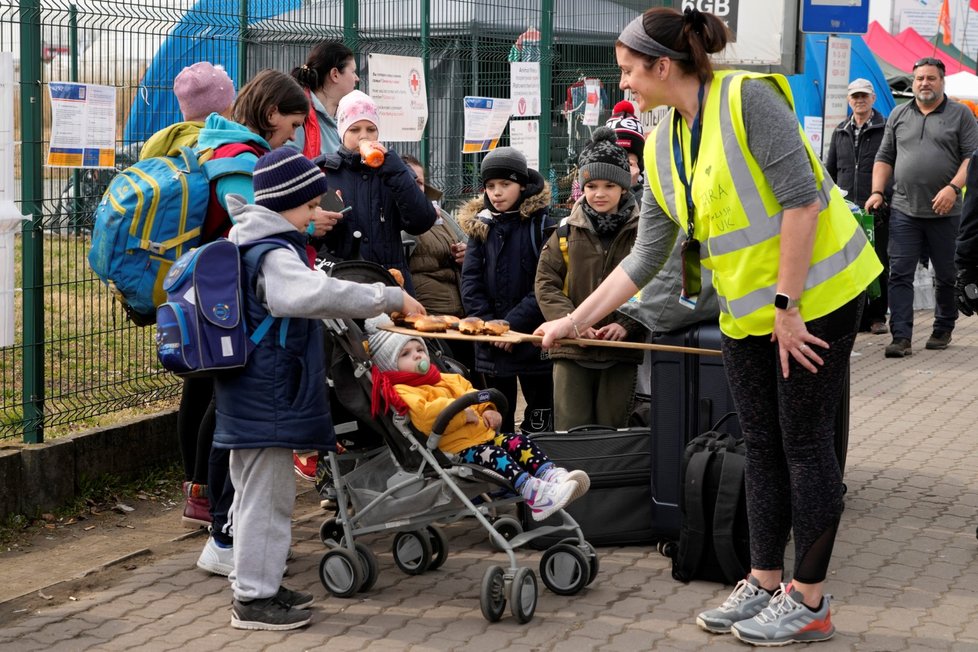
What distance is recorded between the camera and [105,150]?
6223mm

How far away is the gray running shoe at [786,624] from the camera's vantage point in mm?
4590

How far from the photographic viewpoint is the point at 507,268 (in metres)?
6.62

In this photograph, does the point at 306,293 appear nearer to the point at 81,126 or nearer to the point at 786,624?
the point at 786,624

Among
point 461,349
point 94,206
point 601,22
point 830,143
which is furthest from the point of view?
point 830,143

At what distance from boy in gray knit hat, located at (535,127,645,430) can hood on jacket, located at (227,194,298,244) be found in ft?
6.10

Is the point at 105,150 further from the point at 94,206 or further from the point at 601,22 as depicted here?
the point at 601,22

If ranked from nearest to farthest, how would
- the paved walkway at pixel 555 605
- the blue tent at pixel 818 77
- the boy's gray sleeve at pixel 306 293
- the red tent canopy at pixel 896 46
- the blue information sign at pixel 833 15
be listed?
1. the boy's gray sleeve at pixel 306 293
2. the paved walkway at pixel 555 605
3. the blue information sign at pixel 833 15
4. the blue tent at pixel 818 77
5. the red tent canopy at pixel 896 46

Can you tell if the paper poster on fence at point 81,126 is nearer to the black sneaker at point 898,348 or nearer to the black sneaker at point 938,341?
the black sneaker at point 898,348

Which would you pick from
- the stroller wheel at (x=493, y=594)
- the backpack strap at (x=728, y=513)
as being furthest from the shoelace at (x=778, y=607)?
the stroller wheel at (x=493, y=594)

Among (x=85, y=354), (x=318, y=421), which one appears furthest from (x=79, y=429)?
(x=318, y=421)

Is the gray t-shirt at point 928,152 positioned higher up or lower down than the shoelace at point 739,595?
higher up

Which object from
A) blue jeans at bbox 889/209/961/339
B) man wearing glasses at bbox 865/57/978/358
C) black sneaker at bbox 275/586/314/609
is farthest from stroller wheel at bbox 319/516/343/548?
blue jeans at bbox 889/209/961/339

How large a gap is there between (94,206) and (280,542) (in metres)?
2.38

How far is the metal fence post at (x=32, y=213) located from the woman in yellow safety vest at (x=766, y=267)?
2.91 m
